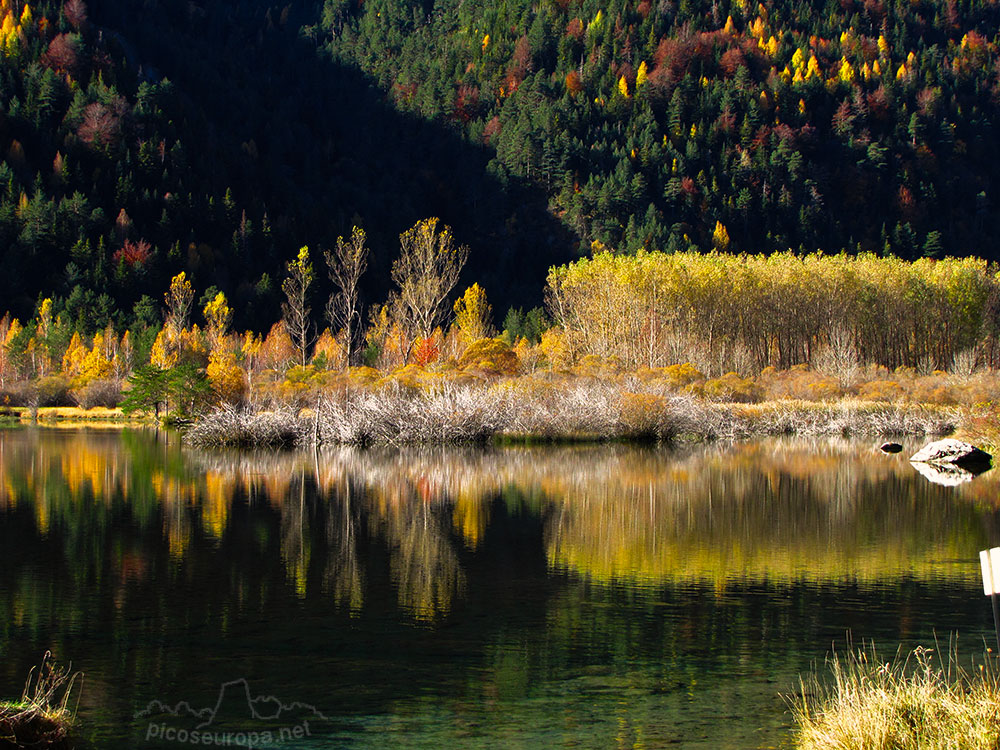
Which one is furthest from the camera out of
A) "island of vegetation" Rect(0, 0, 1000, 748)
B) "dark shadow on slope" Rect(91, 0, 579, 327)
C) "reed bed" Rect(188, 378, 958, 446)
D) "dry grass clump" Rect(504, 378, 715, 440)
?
"dark shadow on slope" Rect(91, 0, 579, 327)

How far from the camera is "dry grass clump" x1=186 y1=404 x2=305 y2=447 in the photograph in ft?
110

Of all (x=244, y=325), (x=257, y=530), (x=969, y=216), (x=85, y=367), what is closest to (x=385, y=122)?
(x=244, y=325)

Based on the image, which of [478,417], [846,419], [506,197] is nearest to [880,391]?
[846,419]

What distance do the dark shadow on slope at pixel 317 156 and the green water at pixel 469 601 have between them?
99.2m

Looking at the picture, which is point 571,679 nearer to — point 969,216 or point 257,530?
point 257,530

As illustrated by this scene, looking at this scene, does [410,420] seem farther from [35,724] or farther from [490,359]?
[35,724]

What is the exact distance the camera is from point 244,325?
114m

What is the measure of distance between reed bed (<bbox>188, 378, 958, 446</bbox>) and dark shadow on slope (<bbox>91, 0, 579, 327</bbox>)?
8263cm

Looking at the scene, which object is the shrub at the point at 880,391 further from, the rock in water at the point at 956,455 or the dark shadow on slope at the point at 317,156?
the dark shadow on slope at the point at 317,156

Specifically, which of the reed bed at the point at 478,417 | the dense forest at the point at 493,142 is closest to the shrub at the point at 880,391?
the reed bed at the point at 478,417

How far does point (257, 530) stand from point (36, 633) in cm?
635

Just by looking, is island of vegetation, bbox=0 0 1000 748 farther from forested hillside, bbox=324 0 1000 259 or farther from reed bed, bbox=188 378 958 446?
reed bed, bbox=188 378 958 446

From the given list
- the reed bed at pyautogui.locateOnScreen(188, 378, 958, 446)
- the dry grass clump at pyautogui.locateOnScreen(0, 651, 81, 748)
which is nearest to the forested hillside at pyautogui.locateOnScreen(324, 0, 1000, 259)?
the reed bed at pyautogui.locateOnScreen(188, 378, 958, 446)

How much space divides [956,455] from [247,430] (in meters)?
19.9
